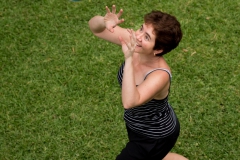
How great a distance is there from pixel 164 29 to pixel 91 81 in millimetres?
2411

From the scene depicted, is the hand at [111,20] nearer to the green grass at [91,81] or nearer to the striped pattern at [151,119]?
the striped pattern at [151,119]

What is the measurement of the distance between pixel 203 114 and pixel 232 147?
55 centimetres

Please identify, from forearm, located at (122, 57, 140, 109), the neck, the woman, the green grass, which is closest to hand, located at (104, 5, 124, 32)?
the woman

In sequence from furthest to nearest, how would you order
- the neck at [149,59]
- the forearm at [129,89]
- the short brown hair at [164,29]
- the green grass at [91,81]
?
the green grass at [91,81] < the neck at [149,59] < the short brown hair at [164,29] < the forearm at [129,89]

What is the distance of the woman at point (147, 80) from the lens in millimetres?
2691

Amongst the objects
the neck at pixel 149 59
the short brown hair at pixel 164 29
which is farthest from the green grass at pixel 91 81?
the short brown hair at pixel 164 29

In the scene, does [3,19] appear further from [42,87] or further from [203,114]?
[203,114]

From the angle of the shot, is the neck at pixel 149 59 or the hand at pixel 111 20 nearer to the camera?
the neck at pixel 149 59

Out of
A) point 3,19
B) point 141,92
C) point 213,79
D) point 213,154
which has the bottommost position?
point 213,154

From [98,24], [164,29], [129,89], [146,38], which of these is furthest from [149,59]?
[98,24]

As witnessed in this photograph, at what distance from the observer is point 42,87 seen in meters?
4.95

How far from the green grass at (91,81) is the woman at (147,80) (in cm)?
108

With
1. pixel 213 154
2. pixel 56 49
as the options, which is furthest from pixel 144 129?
pixel 56 49

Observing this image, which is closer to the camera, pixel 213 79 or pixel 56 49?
pixel 213 79
